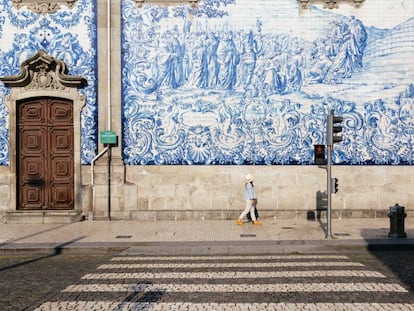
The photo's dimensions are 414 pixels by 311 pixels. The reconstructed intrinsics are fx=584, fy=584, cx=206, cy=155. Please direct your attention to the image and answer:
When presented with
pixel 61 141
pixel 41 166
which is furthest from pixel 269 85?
pixel 41 166

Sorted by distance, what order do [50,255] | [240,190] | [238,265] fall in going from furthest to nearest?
[240,190] → [50,255] → [238,265]

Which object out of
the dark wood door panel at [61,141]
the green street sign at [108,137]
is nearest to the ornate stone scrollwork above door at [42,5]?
the dark wood door panel at [61,141]

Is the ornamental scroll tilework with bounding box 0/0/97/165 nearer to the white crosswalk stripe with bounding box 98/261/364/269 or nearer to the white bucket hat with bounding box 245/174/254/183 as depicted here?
the white bucket hat with bounding box 245/174/254/183

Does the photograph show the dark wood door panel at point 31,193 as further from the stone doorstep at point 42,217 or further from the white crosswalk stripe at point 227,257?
the white crosswalk stripe at point 227,257

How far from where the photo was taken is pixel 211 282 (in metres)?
7.91

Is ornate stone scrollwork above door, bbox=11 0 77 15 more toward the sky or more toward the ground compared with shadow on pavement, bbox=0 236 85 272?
more toward the sky

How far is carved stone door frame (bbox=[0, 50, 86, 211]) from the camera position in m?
15.8

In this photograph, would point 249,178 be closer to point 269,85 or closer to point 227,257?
point 269,85

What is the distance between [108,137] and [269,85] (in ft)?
15.0

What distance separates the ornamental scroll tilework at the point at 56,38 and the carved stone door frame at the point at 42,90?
0.21 m

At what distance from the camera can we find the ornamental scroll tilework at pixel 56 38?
630 inches

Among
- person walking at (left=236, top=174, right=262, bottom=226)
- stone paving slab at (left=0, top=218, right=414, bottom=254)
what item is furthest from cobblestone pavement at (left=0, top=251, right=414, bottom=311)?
person walking at (left=236, top=174, right=262, bottom=226)

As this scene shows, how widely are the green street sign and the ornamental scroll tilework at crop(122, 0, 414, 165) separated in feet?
1.20

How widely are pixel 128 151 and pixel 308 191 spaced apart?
5.00 meters
